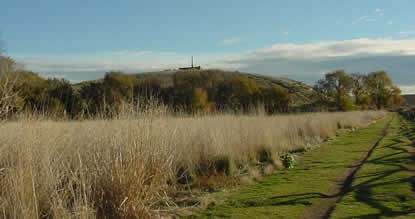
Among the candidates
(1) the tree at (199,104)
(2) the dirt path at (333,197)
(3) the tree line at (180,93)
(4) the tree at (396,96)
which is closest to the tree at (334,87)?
(3) the tree line at (180,93)

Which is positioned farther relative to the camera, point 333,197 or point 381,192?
point 381,192

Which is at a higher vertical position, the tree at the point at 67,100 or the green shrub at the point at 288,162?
the tree at the point at 67,100

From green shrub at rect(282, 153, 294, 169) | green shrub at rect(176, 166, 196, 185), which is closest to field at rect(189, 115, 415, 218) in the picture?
green shrub at rect(282, 153, 294, 169)

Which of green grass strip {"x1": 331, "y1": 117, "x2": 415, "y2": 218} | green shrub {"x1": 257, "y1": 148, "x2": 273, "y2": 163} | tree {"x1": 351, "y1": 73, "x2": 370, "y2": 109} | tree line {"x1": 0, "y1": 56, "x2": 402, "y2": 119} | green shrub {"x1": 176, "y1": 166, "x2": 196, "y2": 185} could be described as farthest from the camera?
tree {"x1": 351, "y1": 73, "x2": 370, "y2": 109}

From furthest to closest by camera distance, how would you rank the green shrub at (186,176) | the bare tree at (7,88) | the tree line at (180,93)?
1. the green shrub at (186,176)
2. the tree line at (180,93)
3. the bare tree at (7,88)

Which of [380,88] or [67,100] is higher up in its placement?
[67,100]

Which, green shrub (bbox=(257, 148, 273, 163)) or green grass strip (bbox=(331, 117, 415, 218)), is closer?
green grass strip (bbox=(331, 117, 415, 218))

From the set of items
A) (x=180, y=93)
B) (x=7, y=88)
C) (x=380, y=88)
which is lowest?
(x=380, y=88)

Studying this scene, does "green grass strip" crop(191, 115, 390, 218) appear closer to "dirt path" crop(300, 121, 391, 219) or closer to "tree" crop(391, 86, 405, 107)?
"dirt path" crop(300, 121, 391, 219)

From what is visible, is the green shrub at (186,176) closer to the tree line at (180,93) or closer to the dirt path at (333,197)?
the tree line at (180,93)

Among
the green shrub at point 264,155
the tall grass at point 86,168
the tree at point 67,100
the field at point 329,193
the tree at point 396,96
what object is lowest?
the tree at point 396,96

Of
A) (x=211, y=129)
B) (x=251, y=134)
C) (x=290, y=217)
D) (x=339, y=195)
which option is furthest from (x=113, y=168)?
(x=251, y=134)

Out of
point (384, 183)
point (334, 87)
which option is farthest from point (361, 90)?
point (384, 183)

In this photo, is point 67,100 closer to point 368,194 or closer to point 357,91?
point 368,194
